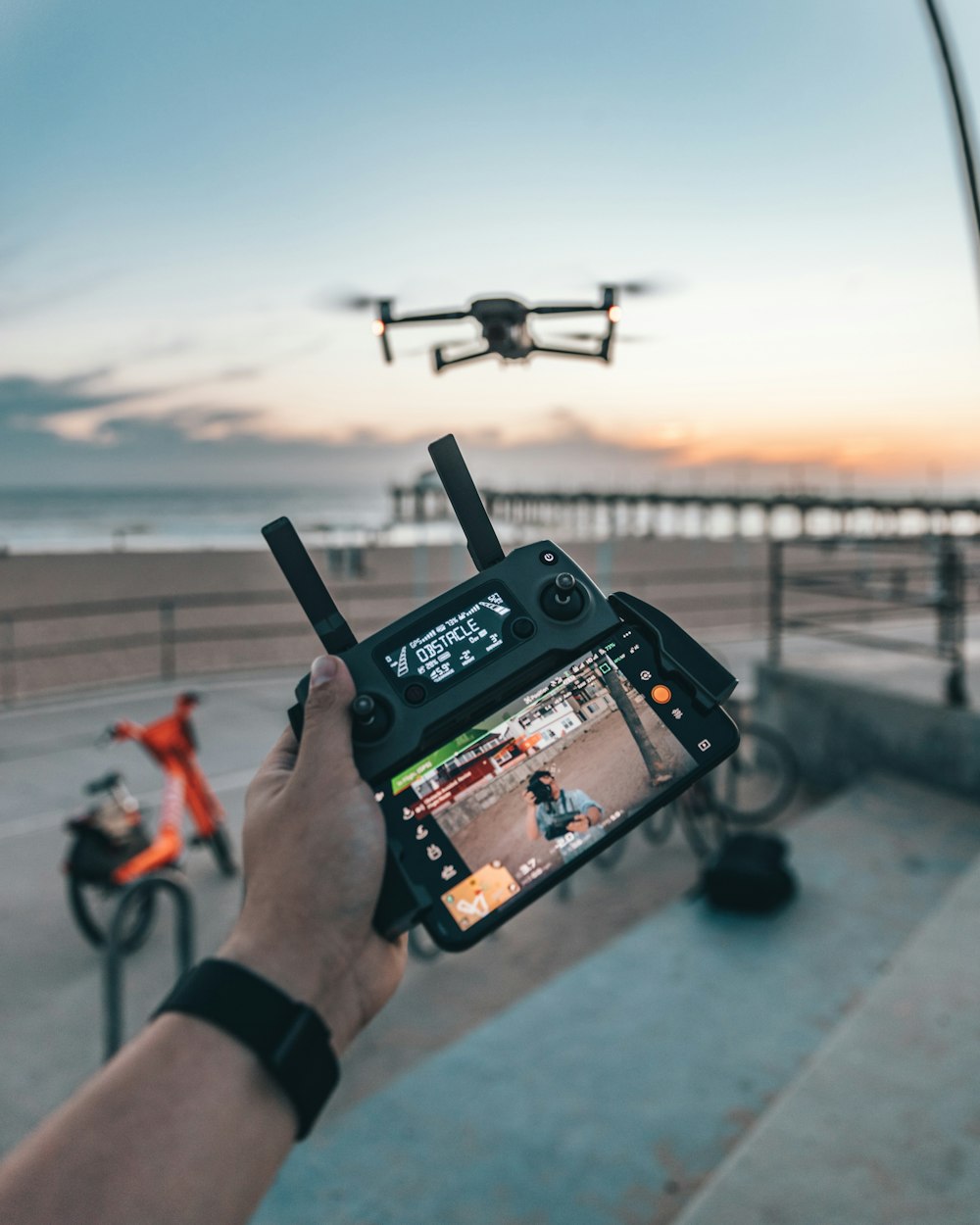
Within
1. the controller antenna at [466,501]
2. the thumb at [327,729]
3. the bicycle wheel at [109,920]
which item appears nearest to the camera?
the thumb at [327,729]

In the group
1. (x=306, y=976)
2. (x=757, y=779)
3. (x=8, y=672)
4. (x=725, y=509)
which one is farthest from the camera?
(x=725, y=509)

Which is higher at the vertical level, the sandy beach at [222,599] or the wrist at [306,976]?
the wrist at [306,976]

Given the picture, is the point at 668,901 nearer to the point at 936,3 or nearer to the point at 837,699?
the point at 837,699

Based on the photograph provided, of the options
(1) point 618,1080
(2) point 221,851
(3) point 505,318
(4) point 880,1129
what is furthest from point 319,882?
(2) point 221,851

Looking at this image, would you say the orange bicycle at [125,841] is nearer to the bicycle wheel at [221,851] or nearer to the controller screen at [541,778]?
the bicycle wheel at [221,851]

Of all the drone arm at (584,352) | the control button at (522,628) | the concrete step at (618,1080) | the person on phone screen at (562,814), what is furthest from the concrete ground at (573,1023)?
the drone arm at (584,352)

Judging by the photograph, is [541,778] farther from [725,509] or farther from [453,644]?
[725,509]
